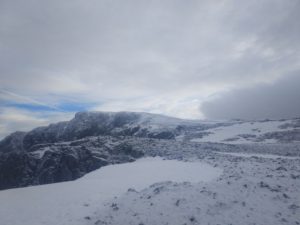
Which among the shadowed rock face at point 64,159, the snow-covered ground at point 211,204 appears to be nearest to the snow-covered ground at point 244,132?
the shadowed rock face at point 64,159

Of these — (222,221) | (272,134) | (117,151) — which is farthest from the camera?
(272,134)

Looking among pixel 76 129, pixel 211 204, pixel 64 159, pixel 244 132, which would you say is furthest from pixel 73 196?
pixel 76 129

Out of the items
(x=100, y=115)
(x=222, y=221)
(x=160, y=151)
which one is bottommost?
(x=222, y=221)

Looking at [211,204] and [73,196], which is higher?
[73,196]

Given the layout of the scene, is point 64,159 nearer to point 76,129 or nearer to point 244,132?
point 244,132

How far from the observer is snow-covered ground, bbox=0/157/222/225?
Result: 15.2 m

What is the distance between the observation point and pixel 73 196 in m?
18.7

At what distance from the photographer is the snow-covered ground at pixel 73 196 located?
49.8 feet

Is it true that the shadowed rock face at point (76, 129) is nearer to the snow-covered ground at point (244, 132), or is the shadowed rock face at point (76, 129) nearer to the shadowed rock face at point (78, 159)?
the snow-covered ground at point (244, 132)

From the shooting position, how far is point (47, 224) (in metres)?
14.2

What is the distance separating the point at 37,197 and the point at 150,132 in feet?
274

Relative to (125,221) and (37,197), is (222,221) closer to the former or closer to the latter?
(125,221)

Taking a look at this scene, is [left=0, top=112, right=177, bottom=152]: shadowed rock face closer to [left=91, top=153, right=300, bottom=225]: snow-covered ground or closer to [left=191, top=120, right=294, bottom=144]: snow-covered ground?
[left=191, top=120, right=294, bottom=144]: snow-covered ground

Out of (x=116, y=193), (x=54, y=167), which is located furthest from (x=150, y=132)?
(x=116, y=193)
